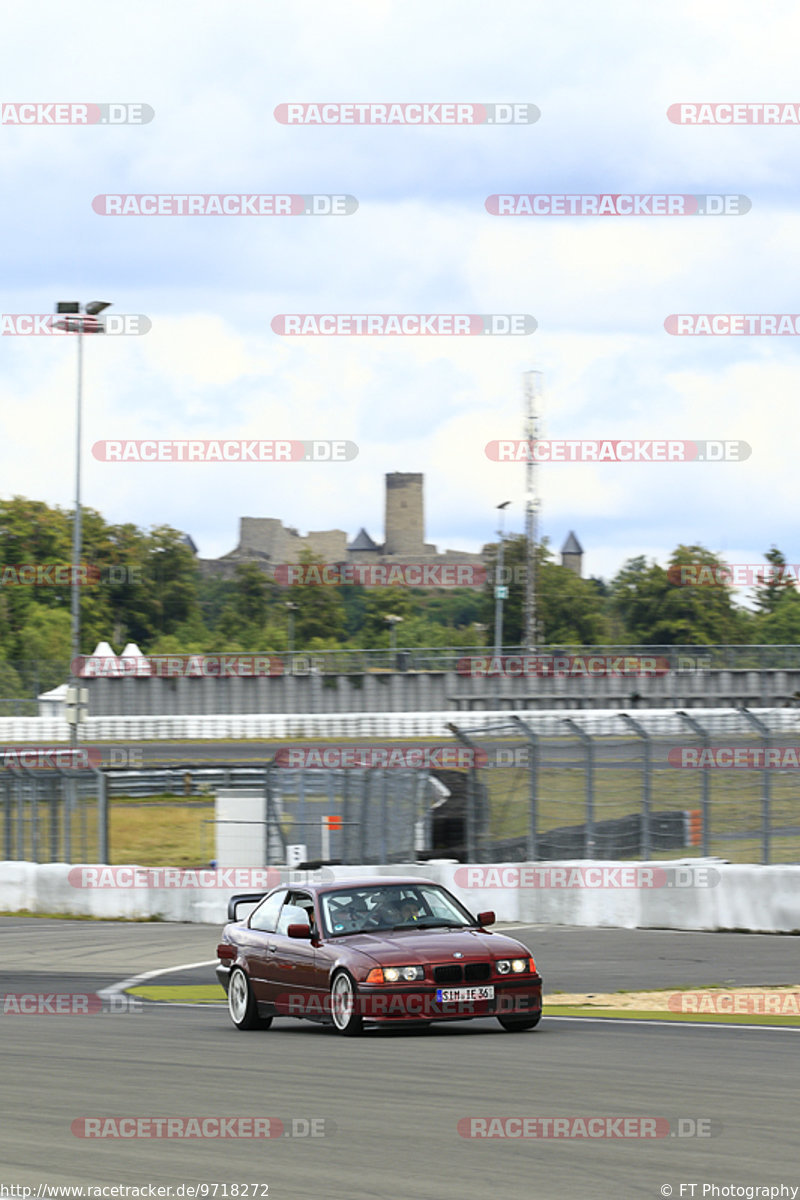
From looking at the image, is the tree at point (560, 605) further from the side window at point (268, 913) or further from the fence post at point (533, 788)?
the side window at point (268, 913)

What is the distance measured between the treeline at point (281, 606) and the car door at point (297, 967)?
75.6 meters

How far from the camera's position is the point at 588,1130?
7.14m

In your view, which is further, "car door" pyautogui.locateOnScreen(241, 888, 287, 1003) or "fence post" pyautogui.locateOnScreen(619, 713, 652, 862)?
"fence post" pyautogui.locateOnScreen(619, 713, 652, 862)

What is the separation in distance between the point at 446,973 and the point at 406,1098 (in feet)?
7.84

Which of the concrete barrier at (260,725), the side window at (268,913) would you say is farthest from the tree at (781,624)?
the side window at (268,913)

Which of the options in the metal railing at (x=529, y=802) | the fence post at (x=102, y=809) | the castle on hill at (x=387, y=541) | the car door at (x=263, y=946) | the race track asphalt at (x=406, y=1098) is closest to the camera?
the race track asphalt at (x=406, y=1098)

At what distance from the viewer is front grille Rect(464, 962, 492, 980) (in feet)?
34.8

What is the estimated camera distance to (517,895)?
66.8ft

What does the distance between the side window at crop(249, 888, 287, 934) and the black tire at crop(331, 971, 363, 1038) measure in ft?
3.43

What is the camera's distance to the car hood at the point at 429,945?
10609 mm

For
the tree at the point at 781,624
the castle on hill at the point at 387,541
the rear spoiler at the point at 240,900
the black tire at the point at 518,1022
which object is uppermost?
the castle on hill at the point at 387,541

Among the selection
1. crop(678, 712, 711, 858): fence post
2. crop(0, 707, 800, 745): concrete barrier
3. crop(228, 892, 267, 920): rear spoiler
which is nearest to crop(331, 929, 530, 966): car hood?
crop(228, 892, 267, 920): rear spoiler

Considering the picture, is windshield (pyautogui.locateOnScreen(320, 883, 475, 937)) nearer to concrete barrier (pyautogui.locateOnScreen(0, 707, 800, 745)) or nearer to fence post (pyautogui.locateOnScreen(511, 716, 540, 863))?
fence post (pyautogui.locateOnScreen(511, 716, 540, 863))

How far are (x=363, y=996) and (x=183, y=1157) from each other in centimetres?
404
